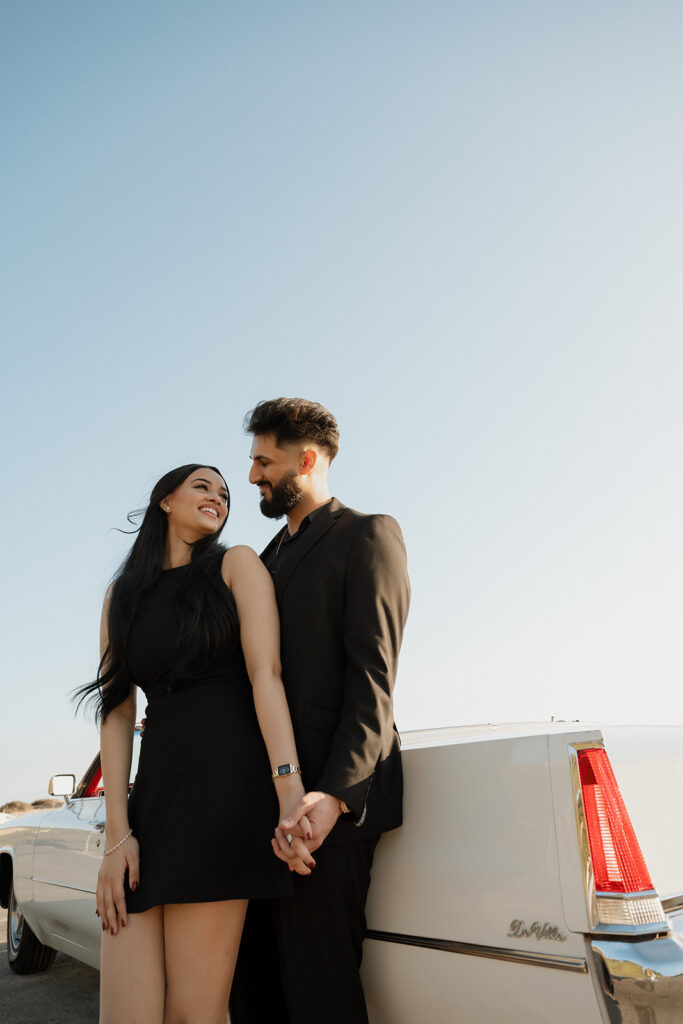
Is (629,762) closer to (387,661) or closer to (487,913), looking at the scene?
(487,913)

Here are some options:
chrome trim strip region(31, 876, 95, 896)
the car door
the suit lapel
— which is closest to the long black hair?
the suit lapel

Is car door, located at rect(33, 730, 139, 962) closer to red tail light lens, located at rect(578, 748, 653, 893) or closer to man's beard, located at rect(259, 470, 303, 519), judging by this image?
man's beard, located at rect(259, 470, 303, 519)

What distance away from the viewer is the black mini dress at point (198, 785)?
211cm

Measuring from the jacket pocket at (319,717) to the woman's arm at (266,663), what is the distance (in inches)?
2.4

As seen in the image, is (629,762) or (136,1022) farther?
(136,1022)

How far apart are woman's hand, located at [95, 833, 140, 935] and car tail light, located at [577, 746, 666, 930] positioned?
1226 millimetres

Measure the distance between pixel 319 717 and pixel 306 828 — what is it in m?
0.37

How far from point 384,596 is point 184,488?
3.19 ft

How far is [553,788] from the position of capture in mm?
1863

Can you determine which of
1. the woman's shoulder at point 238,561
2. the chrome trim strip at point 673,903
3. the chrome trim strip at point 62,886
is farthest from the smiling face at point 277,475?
the chrome trim strip at point 62,886

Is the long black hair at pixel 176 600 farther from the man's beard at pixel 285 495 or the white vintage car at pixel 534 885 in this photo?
the white vintage car at pixel 534 885

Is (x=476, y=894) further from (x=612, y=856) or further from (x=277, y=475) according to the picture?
(x=277, y=475)

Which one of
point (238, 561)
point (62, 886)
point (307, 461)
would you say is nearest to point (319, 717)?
point (238, 561)

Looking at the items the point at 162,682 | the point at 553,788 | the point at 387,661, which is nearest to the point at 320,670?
the point at 387,661
